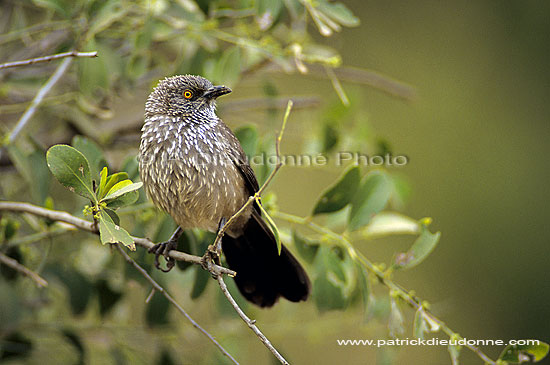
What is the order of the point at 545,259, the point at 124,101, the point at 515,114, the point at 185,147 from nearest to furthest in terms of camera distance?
the point at 185,147 < the point at 124,101 < the point at 545,259 < the point at 515,114

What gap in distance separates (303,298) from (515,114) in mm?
3349

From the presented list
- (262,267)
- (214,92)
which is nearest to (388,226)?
(262,267)

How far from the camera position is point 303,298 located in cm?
201

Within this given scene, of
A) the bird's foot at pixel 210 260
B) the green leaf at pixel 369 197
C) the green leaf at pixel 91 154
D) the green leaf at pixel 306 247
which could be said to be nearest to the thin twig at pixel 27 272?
the green leaf at pixel 91 154

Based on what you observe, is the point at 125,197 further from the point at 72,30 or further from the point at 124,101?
the point at 124,101

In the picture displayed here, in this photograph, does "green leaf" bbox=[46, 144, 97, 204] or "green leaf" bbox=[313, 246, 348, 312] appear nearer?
"green leaf" bbox=[46, 144, 97, 204]

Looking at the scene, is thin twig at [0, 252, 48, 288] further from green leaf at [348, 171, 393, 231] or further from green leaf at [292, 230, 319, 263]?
green leaf at [348, 171, 393, 231]

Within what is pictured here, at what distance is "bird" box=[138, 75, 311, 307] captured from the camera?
1.81m

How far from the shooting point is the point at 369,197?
203 centimetres

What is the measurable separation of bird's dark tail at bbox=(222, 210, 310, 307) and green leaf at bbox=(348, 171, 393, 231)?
0.84 feet

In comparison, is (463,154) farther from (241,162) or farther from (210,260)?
(210,260)

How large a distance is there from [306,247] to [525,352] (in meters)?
0.75

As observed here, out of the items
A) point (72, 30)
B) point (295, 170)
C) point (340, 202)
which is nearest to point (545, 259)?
point (295, 170)

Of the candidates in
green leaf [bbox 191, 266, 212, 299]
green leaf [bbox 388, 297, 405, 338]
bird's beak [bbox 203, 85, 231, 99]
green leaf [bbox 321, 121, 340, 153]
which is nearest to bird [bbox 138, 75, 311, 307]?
bird's beak [bbox 203, 85, 231, 99]
